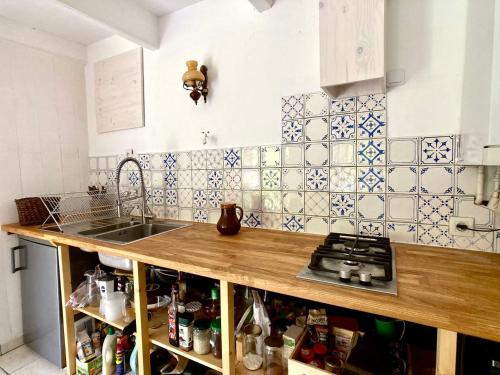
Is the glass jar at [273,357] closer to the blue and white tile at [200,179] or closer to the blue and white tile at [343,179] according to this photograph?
the blue and white tile at [343,179]

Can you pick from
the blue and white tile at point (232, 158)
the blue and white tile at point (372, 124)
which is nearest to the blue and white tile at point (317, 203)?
the blue and white tile at point (372, 124)

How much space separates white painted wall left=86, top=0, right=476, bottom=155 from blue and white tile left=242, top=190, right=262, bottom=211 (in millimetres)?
290

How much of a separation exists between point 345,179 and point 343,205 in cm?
12

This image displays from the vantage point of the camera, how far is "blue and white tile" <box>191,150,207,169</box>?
5.29 ft

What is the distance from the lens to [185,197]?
170cm

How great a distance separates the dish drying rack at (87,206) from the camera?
5.58 ft

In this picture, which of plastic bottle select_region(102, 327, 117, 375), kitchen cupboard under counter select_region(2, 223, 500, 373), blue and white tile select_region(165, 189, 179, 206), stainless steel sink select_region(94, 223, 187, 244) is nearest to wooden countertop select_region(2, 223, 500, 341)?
kitchen cupboard under counter select_region(2, 223, 500, 373)

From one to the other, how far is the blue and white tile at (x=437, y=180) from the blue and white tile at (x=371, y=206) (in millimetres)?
163

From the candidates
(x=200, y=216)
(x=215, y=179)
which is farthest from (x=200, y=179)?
(x=200, y=216)

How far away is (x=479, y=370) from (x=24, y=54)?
2.80 meters

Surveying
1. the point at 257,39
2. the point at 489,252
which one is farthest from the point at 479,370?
the point at 257,39

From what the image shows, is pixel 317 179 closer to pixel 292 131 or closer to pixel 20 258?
pixel 292 131

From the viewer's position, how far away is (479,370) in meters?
0.57

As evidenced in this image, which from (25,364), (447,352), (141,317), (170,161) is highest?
(170,161)
